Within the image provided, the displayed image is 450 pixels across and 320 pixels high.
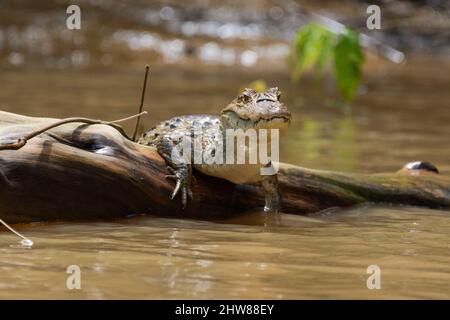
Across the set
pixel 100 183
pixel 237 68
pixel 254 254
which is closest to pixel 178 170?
pixel 100 183

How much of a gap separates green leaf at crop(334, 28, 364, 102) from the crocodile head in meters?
3.97

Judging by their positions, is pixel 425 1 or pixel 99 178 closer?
pixel 99 178

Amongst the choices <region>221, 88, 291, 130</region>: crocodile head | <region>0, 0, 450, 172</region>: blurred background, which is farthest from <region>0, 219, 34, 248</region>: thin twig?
<region>0, 0, 450, 172</region>: blurred background

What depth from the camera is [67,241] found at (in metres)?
4.23

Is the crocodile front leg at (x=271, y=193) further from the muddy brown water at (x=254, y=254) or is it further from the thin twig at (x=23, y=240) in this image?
the thin twig at (x=23, y=240)

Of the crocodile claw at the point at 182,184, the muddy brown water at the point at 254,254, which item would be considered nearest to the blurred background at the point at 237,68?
the muddy brown water at the point at 254,254

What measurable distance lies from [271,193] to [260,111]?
687 mm

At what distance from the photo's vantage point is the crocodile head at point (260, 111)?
4.45m

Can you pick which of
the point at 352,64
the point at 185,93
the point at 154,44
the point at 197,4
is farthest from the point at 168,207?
the point at 197,4

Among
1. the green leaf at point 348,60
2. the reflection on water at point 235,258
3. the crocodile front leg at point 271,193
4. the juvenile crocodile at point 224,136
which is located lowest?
the reflection on water at point 235,258

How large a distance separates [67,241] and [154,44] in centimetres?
1239

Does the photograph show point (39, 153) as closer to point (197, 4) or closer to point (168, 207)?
point (168, 207)

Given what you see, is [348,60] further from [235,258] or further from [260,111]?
[235,258]

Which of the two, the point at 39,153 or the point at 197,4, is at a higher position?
the point at 197,4
